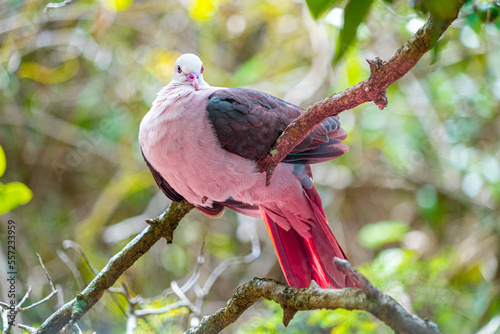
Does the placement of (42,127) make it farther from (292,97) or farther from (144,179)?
(292,97)

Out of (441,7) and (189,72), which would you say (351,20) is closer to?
(441,7)

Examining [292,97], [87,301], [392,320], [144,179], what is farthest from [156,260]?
[392,320]

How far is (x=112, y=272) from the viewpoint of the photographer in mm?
1619

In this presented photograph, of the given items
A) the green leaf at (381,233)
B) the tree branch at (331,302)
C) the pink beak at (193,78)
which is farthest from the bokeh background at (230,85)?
the tree branch at (331,302)

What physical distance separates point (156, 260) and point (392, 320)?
315 cm

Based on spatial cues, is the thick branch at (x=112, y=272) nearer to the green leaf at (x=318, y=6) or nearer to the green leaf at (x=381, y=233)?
the green leaf at (x=318, y=6)

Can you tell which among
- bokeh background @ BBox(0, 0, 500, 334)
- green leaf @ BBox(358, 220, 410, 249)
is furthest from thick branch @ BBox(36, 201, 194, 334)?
green leaf @ BBox(358, 220, 410, 249)

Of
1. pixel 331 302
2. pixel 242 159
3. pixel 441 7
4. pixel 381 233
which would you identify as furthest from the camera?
pixel 381 233

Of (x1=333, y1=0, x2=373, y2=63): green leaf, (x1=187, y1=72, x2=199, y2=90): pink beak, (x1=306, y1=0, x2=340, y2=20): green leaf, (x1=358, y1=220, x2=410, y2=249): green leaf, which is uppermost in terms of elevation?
(x1=187, y1=72, x2=199, y2=90): pink beak

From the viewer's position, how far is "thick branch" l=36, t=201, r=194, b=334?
1511 mm

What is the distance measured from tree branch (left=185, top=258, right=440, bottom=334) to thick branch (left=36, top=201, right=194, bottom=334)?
390 millimetres

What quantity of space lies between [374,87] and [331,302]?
0.49 m

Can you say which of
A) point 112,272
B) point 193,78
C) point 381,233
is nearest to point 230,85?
point 381,233

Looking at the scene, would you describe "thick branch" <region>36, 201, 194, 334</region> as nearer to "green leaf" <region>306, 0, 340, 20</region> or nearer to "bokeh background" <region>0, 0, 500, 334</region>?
"green leaf" <region>306, 0, 340, 20</region>
